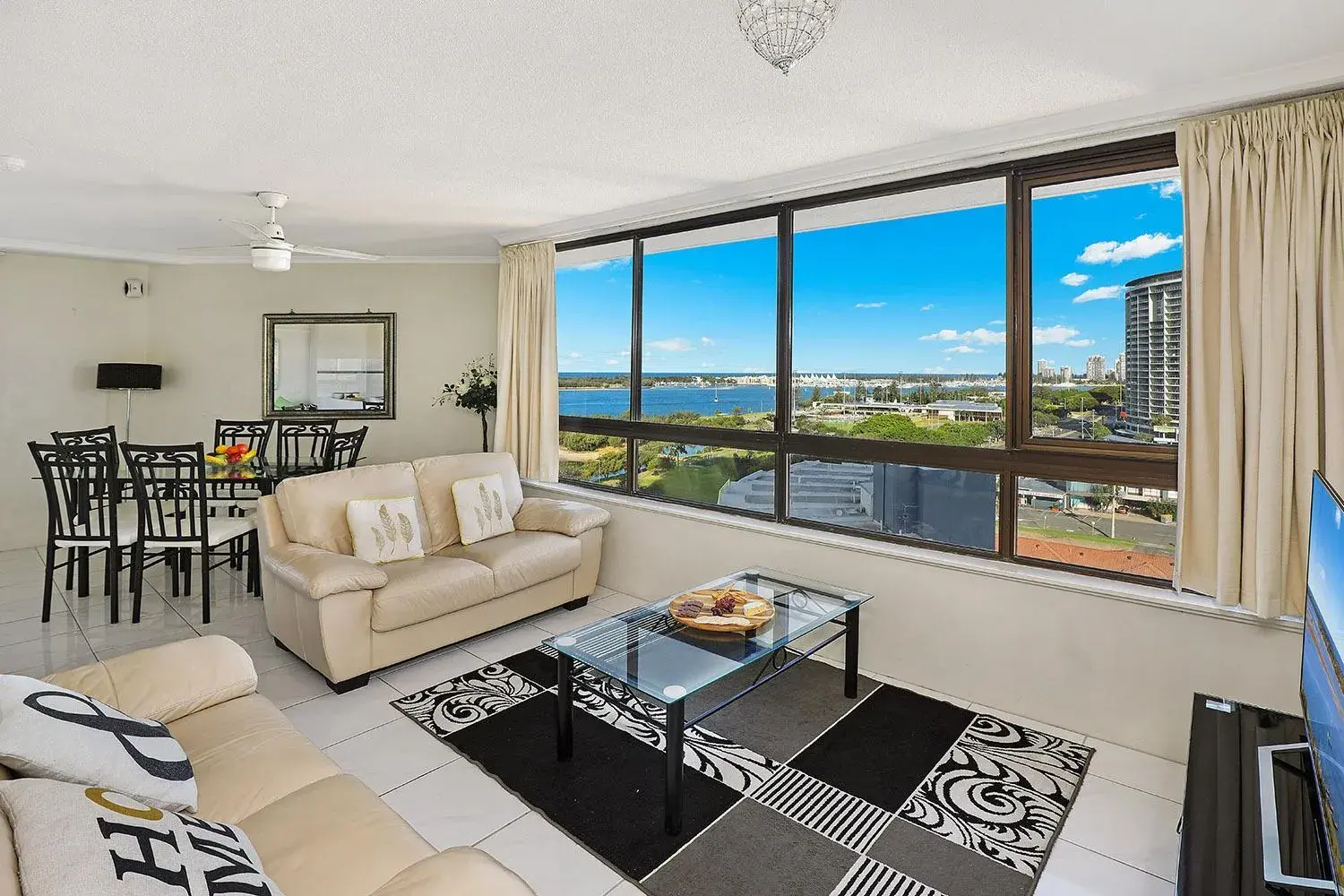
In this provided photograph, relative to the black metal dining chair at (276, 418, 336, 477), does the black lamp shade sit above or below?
above

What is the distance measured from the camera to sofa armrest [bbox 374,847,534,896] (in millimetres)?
1349

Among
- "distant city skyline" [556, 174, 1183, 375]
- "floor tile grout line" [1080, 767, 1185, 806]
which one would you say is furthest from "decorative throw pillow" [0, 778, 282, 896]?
"distant city skyline" [556, 174, 1183, 375]

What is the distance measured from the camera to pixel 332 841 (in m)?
1.55

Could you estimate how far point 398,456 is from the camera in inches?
244

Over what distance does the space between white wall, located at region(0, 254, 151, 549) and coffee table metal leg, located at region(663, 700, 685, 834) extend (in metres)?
6.22

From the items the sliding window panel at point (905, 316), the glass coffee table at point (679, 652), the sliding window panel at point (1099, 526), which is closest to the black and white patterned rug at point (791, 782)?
the glass coffee table at point (679, 652)

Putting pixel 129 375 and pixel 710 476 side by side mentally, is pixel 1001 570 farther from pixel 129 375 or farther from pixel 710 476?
pixel 129 375

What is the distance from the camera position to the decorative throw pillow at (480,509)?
4148 mm

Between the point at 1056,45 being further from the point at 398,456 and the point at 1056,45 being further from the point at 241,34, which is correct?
the point at 398,456

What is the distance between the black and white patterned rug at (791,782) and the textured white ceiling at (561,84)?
7.90 feet

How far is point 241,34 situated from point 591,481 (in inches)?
137

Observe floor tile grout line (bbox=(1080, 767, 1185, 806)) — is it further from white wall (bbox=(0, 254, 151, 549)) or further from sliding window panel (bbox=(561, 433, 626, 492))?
white wall (bbox=(0, 254, 151, 549))

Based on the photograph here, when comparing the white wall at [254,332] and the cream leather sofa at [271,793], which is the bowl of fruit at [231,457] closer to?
the white wall at [254,332]

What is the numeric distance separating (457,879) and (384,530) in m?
2.63
